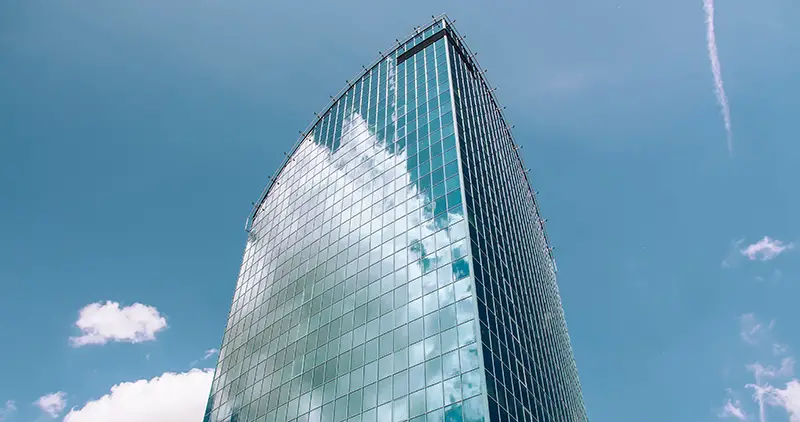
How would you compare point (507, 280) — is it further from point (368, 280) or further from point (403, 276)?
point (368, 280)

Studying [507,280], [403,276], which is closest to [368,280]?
[403,276]

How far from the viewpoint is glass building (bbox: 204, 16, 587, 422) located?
46.9 m

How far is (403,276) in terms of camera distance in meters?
54.2

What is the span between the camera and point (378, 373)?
160 feet

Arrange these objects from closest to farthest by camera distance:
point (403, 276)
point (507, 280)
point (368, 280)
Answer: point (403, 276)
point (368, 280)
point (507, 280)

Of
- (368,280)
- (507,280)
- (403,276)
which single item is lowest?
(403,276)

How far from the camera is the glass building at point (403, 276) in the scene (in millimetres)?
46938

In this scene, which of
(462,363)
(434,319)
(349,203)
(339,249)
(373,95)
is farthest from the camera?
(373,95)

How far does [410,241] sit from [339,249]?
12450mm

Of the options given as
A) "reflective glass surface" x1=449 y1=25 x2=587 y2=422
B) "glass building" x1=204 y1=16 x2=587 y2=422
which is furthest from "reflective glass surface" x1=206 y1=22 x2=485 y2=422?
"reflective glass surface" x1=449 y1=25 x2=587 y2=422

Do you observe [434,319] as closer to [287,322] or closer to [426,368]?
[426,368]

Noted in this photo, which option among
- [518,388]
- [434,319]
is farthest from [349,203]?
[518,388]

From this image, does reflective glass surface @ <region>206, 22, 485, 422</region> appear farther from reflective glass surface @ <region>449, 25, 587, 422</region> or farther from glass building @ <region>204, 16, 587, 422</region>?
reflective glass surface @ <region>449, 25, 587, 422</region>

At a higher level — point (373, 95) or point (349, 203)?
point (373, 95)
